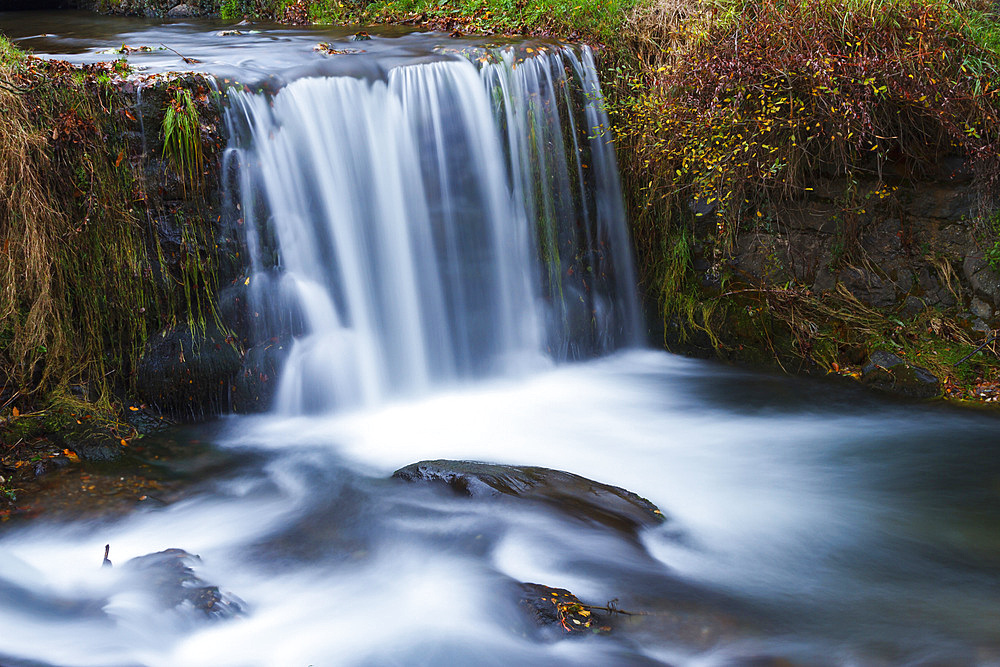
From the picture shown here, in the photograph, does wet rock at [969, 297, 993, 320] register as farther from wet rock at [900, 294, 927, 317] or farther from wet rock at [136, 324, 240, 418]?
wet rock at [136, 324, 240, 418]

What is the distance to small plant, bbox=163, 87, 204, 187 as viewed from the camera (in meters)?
5.04

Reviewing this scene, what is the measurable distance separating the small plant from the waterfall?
0.86 feet

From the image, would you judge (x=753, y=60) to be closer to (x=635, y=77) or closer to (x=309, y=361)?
(x=635, y=77)

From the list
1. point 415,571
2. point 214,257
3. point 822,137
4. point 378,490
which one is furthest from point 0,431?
point 822,137

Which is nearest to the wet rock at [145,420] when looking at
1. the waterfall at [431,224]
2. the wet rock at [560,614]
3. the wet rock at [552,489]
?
the waterfall at [431,224]

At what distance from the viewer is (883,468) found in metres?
4.86

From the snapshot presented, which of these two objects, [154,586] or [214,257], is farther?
[214,257]

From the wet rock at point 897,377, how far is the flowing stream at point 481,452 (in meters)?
0.17

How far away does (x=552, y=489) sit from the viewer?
13.9ft

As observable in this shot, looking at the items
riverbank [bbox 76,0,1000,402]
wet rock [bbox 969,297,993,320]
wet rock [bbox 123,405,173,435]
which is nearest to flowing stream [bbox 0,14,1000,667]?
wet rock [bbox 123,405,173,435]

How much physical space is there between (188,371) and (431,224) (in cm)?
204

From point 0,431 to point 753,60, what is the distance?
17.8ft

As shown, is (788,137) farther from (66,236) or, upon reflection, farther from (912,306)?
(66,236)

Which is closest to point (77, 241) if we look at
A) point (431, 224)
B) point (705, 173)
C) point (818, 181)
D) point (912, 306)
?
point (431, 224)
